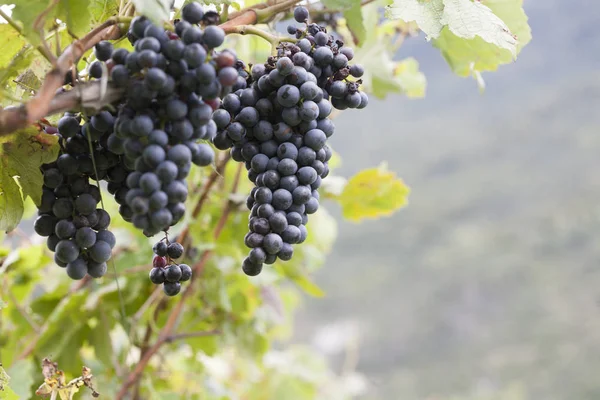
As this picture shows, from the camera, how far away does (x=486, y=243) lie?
7.54m

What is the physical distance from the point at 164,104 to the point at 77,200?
15 cm

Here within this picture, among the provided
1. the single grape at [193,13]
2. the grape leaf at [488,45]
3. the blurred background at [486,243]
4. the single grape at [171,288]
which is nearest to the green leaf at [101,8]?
the single grape at [193,13]

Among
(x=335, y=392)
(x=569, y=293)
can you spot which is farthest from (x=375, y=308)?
(x=335, y=392)

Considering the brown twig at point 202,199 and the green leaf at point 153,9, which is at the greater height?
the brown twig at point 202,199

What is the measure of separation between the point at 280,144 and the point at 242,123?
4cm

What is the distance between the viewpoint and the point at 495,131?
8.55 meters

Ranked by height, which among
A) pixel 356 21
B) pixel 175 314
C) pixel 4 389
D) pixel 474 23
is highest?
pixel 356 21

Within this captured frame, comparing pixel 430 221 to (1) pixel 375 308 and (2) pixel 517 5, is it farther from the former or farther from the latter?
(2) pixel 517 5

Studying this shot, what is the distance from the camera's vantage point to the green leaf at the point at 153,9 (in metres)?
0.53

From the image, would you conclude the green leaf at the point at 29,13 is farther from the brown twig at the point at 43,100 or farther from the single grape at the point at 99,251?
the single grape at the point at 99,251

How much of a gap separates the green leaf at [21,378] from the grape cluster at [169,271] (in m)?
0.49

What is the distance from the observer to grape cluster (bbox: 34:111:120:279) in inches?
24.1

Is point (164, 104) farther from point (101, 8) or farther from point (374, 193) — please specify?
point (374, 193)

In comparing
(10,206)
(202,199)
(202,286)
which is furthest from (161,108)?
(202,286)
